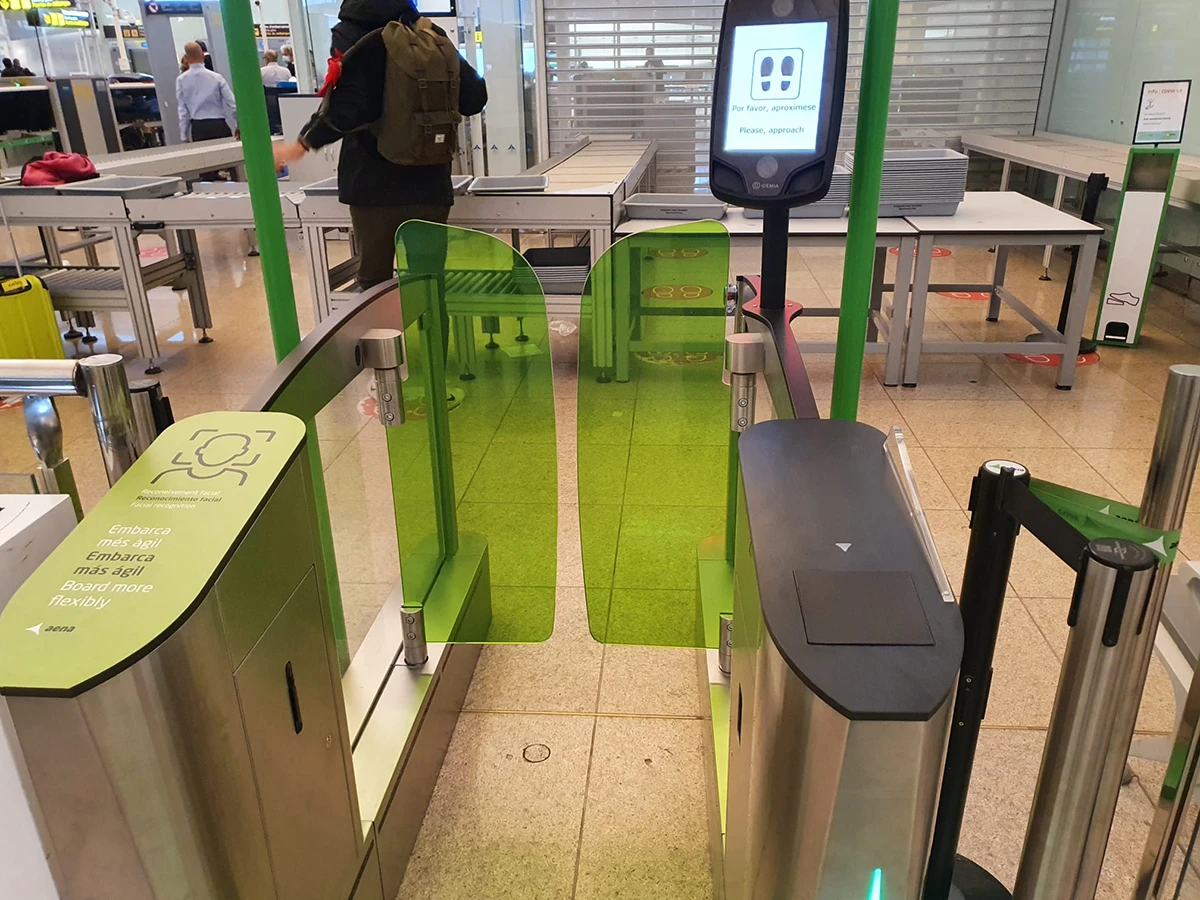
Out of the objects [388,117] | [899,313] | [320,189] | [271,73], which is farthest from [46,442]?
[271,73]

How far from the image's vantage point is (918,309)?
13.5ft

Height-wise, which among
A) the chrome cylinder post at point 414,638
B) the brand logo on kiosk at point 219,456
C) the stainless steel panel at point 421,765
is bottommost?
the stainless steel panel at point 421,765

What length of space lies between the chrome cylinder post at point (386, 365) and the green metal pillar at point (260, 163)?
15 cm

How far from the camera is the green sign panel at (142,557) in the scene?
30.3 inches

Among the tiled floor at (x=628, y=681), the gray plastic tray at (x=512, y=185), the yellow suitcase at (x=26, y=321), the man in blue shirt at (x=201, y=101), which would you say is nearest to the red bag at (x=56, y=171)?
the yellow suitcase at (x=26, y=321)

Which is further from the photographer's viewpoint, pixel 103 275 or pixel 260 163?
pixel 103 275

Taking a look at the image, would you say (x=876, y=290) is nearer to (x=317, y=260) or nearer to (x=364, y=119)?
(x=364, y=119)

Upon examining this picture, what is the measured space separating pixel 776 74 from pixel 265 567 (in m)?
1.01

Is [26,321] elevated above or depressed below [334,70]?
below

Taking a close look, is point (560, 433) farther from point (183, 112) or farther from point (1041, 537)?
point (183, 112)

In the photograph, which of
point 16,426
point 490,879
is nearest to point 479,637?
point 490,879

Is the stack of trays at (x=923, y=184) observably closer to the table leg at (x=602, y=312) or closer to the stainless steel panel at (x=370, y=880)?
the table leg at (x=602, y=312)

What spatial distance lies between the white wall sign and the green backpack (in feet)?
11.0

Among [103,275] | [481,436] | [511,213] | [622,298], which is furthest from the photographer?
[103,275]
